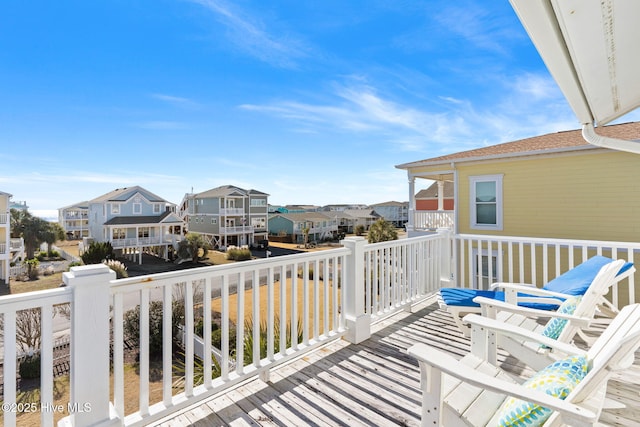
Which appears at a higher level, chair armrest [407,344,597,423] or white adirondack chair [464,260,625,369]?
chair armrest [407,344,597,423]

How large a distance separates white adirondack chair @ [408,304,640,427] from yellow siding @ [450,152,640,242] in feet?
26.1

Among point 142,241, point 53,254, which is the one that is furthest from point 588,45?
point 53,254

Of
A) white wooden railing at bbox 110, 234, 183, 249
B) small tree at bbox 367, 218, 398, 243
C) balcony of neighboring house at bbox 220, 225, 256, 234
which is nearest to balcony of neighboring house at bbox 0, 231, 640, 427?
small tree at bbox 367, 218, 398, 243

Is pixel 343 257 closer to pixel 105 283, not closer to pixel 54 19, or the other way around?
pixel 105 283

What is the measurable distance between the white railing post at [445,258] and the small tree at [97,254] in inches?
931

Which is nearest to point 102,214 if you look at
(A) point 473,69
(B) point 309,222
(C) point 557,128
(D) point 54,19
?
(D) point 54,19

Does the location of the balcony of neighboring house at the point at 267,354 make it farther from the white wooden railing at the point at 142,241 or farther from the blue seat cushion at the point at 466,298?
the white wooden railing at the point at 142,241

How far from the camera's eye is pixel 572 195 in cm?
762

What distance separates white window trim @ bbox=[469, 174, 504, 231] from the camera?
875 centimetres

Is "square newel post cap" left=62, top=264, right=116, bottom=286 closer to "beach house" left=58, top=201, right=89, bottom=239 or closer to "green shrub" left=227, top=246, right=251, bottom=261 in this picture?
"green shrub" left=227, top=246, right=251, bottom=261

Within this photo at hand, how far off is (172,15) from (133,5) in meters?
1.40

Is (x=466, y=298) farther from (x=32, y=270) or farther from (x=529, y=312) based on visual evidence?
(x=32, y=270)

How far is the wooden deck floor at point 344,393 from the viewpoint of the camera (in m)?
1.89

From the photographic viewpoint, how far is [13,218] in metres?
26.1
